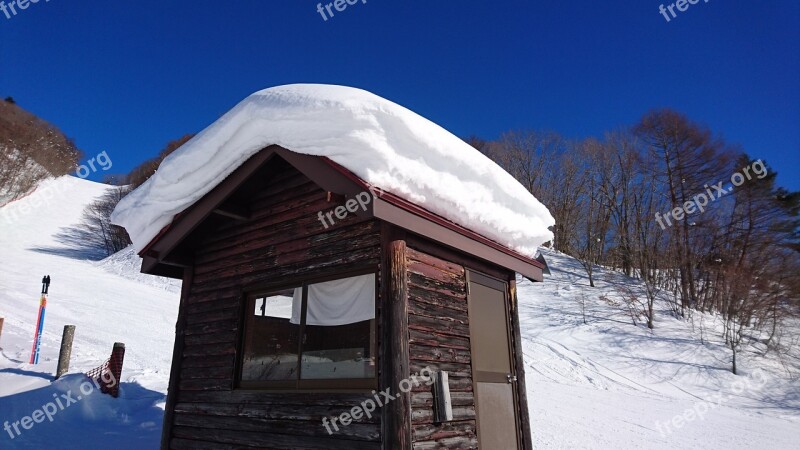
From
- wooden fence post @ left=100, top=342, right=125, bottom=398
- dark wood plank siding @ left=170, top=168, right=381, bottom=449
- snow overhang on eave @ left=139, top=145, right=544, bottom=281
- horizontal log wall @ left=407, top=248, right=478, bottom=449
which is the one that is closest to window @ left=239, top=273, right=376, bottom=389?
dark wood plank siding @ left=170, top=168, right=381, bottom=449

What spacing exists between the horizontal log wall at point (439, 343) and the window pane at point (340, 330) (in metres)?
0.47

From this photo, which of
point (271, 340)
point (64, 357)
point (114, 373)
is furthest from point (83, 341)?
point (271, 340)

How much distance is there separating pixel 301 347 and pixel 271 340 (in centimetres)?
74

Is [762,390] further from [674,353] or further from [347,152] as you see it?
[347,152]

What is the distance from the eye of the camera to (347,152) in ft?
15.2

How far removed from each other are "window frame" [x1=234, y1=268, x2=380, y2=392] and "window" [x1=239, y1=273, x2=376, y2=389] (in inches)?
0.5

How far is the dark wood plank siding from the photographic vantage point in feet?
16.7

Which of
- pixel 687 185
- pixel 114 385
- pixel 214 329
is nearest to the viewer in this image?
pixel 214 329

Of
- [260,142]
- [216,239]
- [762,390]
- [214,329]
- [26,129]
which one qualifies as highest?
[26,129]

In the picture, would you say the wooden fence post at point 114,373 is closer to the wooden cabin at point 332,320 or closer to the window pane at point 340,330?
the wooden cabin at point 332,320

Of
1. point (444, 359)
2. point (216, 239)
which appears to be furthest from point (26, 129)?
point (444, 359)

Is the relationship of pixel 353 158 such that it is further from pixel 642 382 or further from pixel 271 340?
pixel 642 382

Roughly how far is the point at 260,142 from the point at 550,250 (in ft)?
103

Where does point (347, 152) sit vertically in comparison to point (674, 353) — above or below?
above
